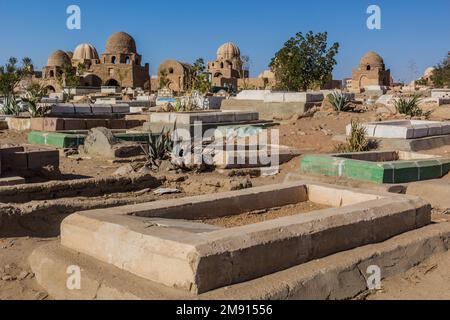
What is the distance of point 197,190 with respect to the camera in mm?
6930

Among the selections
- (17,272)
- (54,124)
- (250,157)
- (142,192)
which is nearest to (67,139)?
(54,124)

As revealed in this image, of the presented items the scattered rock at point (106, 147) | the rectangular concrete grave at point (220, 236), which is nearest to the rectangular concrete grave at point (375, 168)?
the rectangular concrete grave at point (220, 236)

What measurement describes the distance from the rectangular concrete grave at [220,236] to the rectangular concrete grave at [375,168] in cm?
→ 176

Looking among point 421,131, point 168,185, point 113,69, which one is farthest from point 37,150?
point 113,69

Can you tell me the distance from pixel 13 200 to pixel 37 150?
2.08 meters

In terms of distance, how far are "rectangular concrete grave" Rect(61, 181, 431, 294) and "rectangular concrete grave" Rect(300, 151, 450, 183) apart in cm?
176

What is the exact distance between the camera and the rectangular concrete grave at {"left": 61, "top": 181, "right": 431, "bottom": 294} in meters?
2.99

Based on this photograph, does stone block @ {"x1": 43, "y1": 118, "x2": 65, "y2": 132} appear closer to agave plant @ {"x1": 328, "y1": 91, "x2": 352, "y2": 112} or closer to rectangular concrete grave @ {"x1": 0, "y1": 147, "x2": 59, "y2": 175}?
rectangular concrete grave @ {"x1": 0, "y1": 147, "x2": 59, "y2": 175}

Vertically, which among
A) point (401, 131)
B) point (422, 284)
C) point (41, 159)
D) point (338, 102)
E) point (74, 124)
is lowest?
point (422, 284)

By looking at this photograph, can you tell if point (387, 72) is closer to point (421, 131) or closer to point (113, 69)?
point (113, 69)

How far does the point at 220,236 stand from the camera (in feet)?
10.4

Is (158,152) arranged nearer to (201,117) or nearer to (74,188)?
(201,117)

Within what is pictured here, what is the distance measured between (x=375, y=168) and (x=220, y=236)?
3.65 meters

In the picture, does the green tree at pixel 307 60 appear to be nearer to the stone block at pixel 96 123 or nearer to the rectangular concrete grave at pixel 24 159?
the stone block at pixel 96 123
